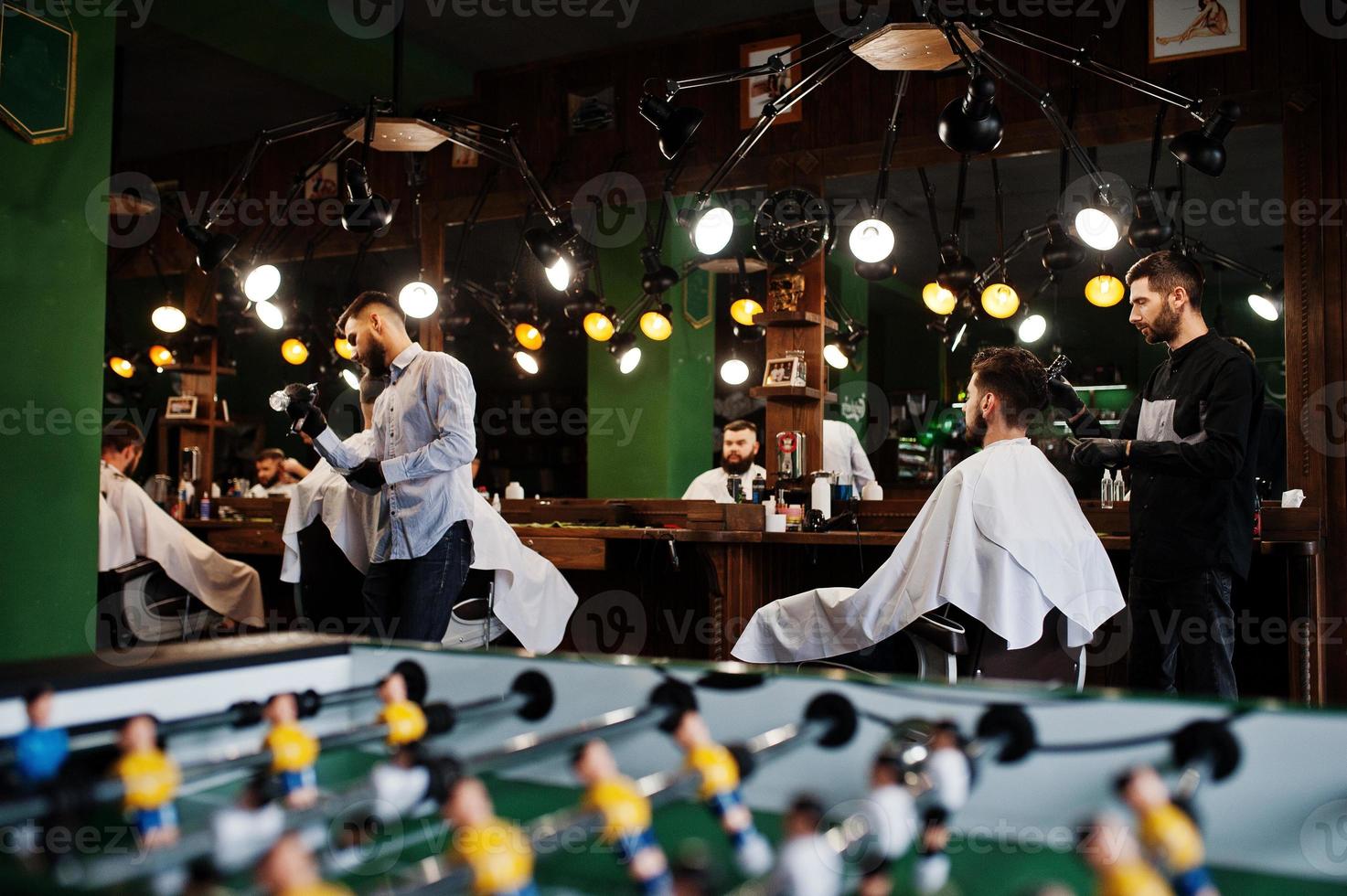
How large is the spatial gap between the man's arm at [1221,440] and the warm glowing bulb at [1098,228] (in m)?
1.67

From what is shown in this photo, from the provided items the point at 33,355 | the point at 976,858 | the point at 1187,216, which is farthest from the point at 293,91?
the point at 976,858

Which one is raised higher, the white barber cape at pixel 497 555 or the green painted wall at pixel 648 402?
the green painted wall at pixel 648 402

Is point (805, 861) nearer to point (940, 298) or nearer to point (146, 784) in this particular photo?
point (146, 784)

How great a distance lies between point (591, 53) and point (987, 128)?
3508 mm

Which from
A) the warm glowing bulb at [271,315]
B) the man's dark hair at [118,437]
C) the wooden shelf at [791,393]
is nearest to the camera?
the man's dark hair at [118,437]

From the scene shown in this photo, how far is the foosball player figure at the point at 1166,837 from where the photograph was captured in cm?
74

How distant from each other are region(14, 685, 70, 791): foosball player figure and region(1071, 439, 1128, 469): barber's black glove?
9.20 ft

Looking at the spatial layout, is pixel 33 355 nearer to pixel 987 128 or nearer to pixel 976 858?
pixel 987 128

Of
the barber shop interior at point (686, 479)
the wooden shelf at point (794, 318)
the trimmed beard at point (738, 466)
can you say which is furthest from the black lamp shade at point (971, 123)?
the trimmed beard at point (738, 466)

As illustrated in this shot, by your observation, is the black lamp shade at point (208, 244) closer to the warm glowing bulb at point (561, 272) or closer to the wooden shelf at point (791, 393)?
the warm glowing bulb at point (561, 272)

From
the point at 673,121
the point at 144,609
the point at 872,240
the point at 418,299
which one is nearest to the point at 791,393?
the point at 872,240

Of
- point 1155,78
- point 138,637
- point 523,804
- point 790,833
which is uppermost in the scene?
point 1155,78

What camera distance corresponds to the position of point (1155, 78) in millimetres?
5355

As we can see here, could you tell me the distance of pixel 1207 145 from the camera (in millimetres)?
4047
